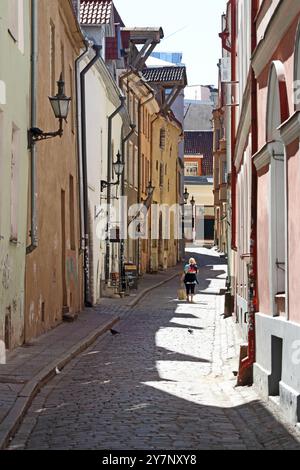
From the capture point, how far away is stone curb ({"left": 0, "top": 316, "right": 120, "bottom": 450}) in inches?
353

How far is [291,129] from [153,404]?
3.28 meters

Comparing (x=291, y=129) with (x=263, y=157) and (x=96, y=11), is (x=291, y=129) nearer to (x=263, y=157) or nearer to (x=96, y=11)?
(x=263, y=157)

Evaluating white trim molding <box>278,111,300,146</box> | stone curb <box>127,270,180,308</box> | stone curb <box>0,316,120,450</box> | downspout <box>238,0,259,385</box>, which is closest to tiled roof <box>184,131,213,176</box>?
stone curb <box>127,270,180,308</box>

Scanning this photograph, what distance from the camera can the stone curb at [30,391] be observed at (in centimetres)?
897

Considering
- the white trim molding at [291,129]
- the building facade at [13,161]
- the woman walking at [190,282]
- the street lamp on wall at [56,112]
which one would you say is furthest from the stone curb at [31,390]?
the woman walking at [190,282]

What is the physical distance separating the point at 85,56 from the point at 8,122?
11991mm

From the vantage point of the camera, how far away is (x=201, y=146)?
87.6m

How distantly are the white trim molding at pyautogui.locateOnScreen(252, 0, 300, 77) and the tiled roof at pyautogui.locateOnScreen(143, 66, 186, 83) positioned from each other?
40021mm

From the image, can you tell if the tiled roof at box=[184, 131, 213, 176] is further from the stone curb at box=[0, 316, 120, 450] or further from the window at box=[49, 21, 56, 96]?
the stone curb at box=[0, 316, 120, 450]

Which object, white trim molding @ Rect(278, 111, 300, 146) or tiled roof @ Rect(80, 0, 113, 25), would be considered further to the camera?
tiled roof @ Rect(80, 0, 113, 25)

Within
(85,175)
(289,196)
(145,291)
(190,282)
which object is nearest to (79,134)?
(85,175)

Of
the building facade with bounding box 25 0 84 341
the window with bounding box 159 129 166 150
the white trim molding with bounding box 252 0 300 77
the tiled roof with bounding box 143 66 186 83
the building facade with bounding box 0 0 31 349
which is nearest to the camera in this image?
the white trim molding with bounding box 252 0 300 77

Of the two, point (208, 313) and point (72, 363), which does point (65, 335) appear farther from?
point (208, 313)

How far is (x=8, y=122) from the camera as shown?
14695 mm
